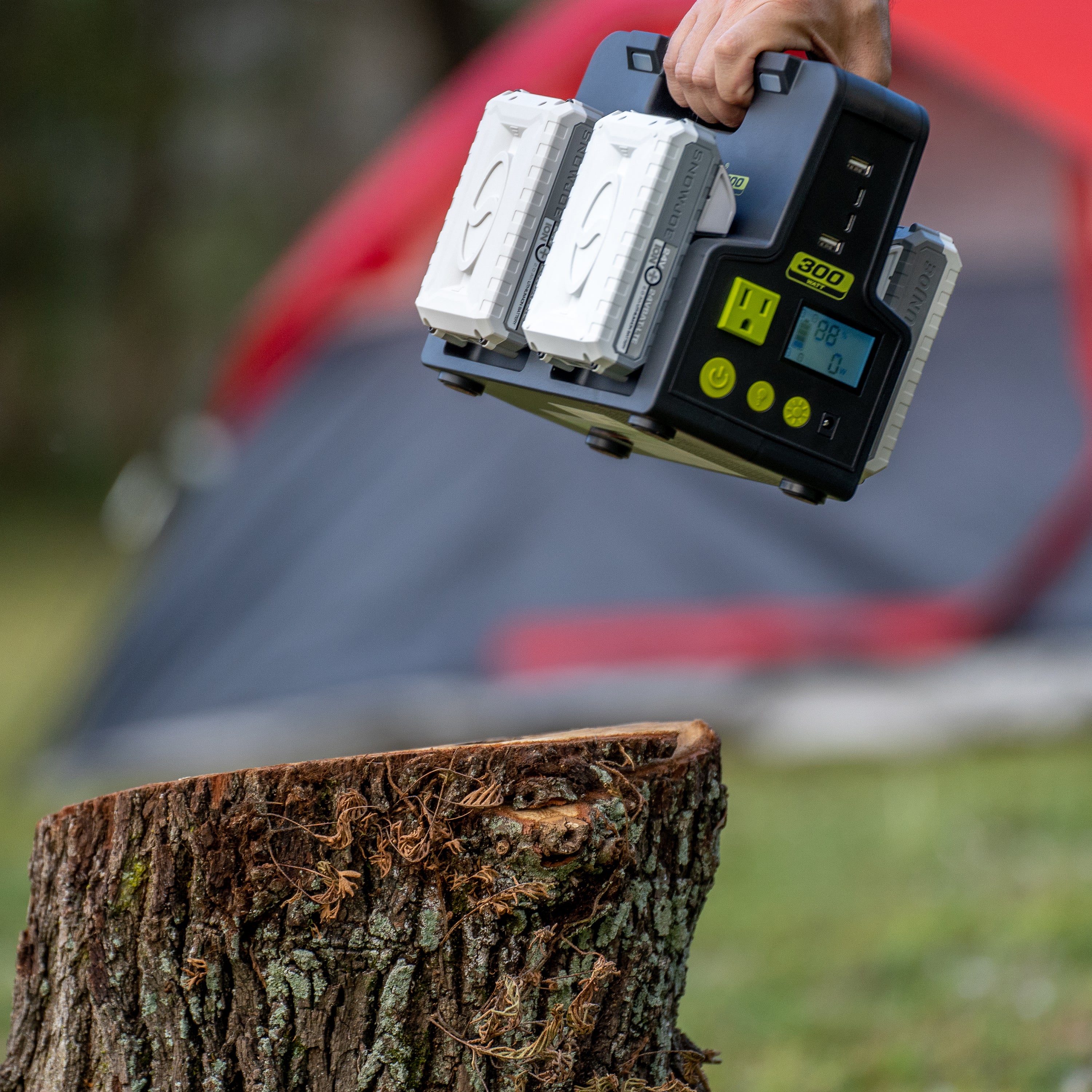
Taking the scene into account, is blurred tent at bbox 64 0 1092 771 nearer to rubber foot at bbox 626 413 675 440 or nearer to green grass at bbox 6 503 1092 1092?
green grass at bbox 6 503 1092 1092

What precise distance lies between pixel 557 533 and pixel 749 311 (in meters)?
2.65

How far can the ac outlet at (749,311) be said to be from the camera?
3.32ft

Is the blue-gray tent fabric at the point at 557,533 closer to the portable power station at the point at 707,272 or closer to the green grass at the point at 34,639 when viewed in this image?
the green grass at the point at 34,639

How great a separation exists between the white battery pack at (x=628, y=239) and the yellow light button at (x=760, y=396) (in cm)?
10

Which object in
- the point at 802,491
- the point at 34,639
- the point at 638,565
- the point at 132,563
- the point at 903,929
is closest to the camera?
the point at 802,491

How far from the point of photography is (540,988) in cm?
114

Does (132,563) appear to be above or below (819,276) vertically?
below

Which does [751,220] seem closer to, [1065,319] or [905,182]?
[905,182]

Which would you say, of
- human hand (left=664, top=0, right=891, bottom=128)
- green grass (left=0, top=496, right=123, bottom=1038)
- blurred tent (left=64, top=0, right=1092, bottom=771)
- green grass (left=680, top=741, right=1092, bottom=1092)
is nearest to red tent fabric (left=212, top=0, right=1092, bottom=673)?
blurred tent (left=64, top=0, right=1092, bottom=771)

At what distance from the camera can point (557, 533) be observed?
3.66 meters

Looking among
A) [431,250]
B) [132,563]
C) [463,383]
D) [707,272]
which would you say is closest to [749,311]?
[707,272]

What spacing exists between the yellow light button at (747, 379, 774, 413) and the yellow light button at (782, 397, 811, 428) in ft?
0.06

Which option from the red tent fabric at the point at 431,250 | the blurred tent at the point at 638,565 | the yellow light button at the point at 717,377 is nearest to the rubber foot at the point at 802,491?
the yellow light button at the point at 717,377

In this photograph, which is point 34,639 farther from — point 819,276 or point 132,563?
point 819,276
